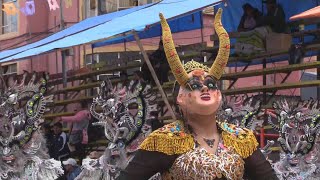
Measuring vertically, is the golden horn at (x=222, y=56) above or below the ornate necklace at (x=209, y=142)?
above

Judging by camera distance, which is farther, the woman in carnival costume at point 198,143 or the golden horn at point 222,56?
the golden horn at point 222,56

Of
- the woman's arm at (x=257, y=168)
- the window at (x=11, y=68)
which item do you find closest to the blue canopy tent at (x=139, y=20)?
the woman's arm at (x=257, y=168)

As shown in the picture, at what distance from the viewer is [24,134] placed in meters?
6.85

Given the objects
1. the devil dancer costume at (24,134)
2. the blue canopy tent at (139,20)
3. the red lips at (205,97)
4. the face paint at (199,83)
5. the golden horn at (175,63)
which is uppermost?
the blue canopy tent at (139,20)

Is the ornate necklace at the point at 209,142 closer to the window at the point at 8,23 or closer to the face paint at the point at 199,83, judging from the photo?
the face paint at the point at 199,83

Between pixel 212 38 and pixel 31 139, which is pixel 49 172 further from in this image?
pixel 212 38

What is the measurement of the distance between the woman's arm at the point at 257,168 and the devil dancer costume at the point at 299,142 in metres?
2.58

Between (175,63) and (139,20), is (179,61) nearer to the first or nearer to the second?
(175,63)

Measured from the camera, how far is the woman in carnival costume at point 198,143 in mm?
3389

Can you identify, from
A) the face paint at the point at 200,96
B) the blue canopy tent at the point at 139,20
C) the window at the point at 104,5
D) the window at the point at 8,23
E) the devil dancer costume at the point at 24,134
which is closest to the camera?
the face paint at the point at 200,96

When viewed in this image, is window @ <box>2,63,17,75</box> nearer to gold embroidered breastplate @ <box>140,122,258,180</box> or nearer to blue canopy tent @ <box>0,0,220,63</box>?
blue canopy tent @ <box>0,0,220,63</box>

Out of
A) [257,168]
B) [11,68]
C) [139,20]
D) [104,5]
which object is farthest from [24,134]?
[11,68]

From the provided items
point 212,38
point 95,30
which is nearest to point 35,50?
point 95,30

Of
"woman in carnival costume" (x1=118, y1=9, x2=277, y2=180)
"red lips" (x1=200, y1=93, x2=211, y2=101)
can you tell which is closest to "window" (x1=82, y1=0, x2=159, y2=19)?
"woman in carnival costume" (x1=118, y1=9, x2=277, y2=180)
